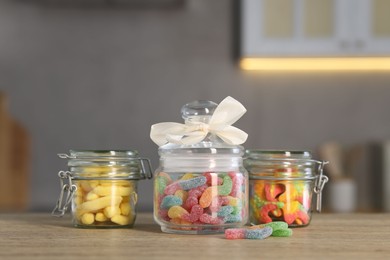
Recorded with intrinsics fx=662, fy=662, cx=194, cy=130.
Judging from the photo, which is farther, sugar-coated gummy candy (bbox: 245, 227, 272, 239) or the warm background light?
the warm background light

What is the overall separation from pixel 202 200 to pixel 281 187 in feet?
0.60

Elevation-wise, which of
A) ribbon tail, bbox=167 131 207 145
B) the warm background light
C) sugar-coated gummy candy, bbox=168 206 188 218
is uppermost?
the warm background light

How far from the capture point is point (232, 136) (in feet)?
3.45

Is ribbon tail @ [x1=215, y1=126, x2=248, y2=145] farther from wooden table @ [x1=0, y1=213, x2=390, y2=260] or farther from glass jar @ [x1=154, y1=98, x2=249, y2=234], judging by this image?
wooden table @ [x1=0, y1=213, x2=390, y2=260]

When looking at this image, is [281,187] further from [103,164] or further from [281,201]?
[103,164]

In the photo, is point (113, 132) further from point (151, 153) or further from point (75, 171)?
point (75, 171)

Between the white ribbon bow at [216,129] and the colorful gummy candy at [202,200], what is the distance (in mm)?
57

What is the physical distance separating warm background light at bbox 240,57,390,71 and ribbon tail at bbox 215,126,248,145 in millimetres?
1935

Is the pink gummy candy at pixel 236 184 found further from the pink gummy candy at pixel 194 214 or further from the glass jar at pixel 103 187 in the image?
Result: the glass jar at pixel 103 187

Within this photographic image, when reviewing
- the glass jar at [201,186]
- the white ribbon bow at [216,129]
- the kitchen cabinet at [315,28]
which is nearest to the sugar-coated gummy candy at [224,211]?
the glass jar at [201,186]

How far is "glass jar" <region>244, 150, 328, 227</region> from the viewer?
3.67ft

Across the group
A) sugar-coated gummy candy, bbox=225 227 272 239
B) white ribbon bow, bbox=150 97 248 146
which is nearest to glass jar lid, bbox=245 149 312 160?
white ribbon bow, bbox=150 97 248 146

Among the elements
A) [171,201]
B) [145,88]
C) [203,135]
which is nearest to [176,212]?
[171,201]

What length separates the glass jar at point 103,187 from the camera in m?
1.09
